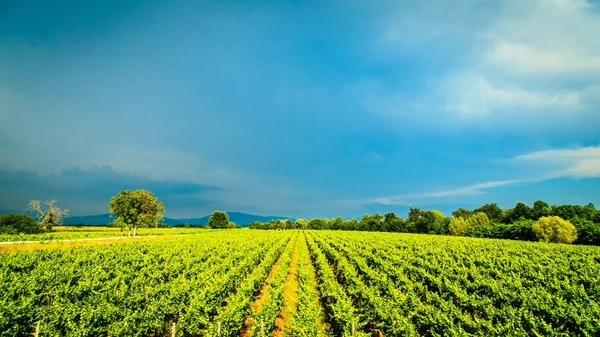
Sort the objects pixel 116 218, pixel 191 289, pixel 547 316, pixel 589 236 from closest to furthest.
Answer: pixel 547 316 → pixel 191 289 → pixel 589 236 → pixel 116 218

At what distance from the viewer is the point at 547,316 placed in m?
12.1

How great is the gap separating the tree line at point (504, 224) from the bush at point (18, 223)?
3249 inches

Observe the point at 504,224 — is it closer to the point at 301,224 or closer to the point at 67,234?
the point at 301,224

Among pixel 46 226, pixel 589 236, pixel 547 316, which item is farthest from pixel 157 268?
pixel 589 236

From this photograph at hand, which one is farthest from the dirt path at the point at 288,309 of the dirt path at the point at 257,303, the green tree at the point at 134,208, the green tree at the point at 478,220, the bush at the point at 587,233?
the green tree at the point at 478,220

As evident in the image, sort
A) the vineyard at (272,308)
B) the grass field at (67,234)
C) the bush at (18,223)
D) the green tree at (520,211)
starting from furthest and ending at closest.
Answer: the green tree at (520,211), the bush at (18,223), the grass field at (67,234), the vineyard at (272,308)

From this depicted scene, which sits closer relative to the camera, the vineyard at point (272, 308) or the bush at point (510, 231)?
the vineyard at point (272, 308)

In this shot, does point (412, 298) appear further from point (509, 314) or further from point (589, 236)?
point (589, 236)

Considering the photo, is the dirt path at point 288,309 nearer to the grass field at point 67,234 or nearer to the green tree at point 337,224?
the grass field at point 67,234

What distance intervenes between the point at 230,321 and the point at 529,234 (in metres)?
76.7

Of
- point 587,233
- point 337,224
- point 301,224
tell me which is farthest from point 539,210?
point 301,224

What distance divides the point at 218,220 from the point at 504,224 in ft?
322

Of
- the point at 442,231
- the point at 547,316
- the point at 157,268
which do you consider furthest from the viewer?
the point at 442,231

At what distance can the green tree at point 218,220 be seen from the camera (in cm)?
11669
